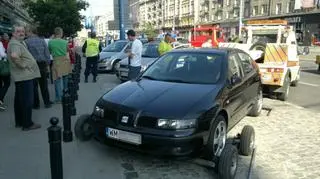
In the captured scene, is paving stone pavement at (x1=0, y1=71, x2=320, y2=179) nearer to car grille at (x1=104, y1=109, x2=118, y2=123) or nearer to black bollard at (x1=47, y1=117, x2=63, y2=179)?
car grille at (x1=104, y1=109, x2=118, y2=123)

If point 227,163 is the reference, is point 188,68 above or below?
above

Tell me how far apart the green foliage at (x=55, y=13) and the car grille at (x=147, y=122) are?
34.7 meters

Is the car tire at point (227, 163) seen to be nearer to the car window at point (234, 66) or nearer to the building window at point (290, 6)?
the car window at point (234, 66)

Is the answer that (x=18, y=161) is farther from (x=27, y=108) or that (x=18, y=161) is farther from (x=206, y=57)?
(x=206, y=57)

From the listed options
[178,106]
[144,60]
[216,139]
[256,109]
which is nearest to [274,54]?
[256,109]

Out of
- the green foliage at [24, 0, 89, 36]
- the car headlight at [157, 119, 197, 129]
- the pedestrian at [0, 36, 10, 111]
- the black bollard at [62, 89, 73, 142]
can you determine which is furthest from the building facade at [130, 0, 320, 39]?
the car headlight at [157, 119, 197, 129]

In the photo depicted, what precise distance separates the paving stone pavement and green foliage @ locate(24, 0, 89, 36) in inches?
1304

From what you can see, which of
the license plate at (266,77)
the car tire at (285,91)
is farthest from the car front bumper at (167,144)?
the car tire at (285,91)

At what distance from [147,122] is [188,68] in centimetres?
174

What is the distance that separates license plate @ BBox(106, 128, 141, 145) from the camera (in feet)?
15.4

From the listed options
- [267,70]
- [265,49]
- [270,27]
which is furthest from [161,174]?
[270,27]

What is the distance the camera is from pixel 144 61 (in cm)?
1334

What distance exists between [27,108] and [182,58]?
9.19 ft

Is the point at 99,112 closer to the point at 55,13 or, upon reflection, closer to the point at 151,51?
the point at 151,51
